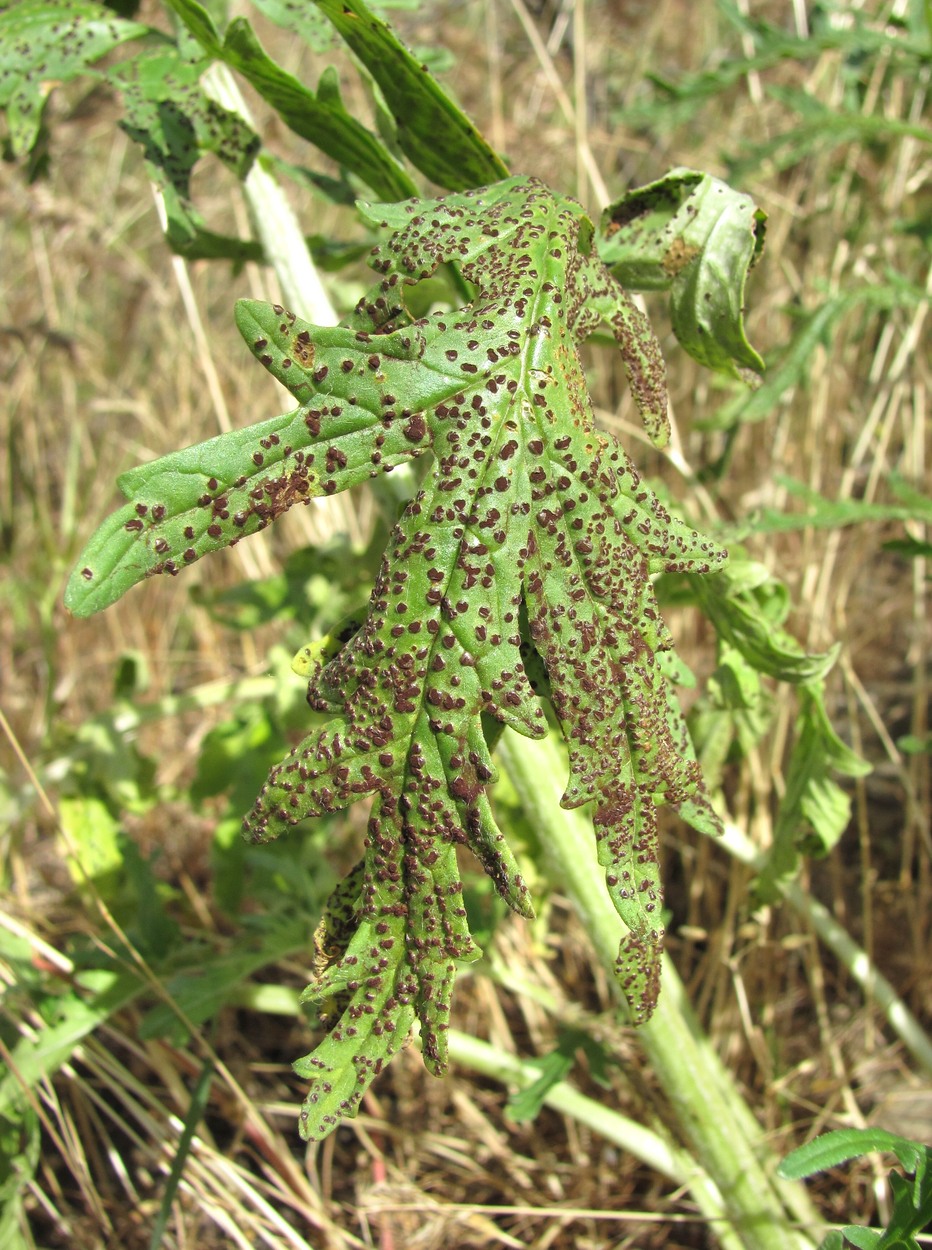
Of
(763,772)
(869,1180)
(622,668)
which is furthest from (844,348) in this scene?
(622,668)

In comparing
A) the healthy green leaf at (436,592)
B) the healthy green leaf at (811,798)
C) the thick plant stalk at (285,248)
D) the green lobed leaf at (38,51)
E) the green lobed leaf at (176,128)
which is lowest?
the healthy green leaf at (811,798)

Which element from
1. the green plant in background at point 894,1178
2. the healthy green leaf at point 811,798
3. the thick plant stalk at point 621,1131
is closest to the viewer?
the green plant in background at point 894,1178

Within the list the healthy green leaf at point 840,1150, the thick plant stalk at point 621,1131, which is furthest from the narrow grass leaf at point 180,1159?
the healthy green leaf at point 840,1150

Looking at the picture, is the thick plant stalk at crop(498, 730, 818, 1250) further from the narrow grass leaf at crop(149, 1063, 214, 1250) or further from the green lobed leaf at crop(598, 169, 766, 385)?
the narrow grass leaf at crop(149, 1063, 214, 1250)

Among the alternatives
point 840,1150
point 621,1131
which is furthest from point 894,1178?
point 621,1131

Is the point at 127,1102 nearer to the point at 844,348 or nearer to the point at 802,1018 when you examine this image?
the point at 802,1018

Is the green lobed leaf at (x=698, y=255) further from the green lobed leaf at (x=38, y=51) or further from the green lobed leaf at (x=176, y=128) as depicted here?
the green lobed leaf at (x=38, y=51)
